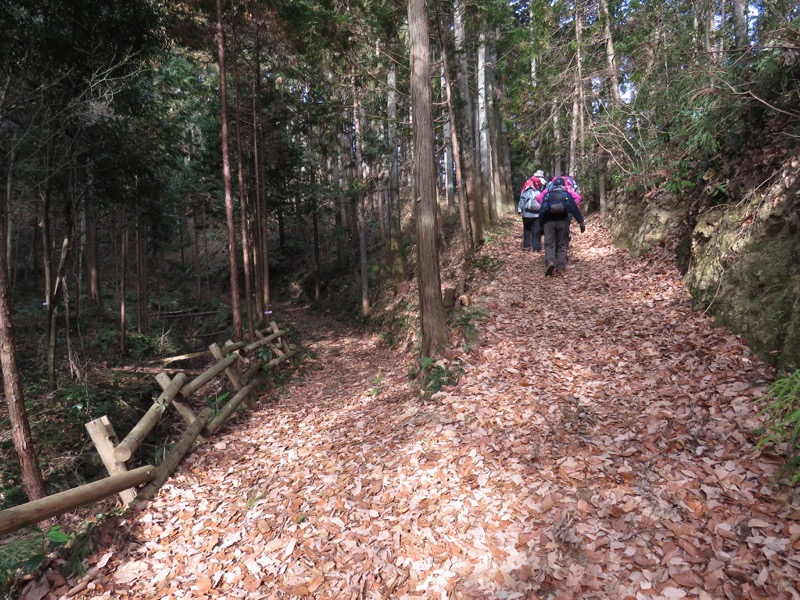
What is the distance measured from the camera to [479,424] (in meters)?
4.57

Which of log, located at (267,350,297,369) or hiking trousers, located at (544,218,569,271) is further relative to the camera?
log, located at (267,350,297,369)

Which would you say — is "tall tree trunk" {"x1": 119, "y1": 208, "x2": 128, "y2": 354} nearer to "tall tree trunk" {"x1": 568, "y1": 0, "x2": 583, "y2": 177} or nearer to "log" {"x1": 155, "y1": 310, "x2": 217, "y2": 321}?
"log" {"x1": 155, "y1": 310, "x2": 217, "y2": 321}

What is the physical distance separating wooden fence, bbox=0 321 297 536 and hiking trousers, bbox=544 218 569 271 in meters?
7.51

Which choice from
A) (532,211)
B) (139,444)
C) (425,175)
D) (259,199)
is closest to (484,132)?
(532,211)

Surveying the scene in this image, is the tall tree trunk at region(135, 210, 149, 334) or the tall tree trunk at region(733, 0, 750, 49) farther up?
the tall tree trunk at region(733, 0, 750, 49)

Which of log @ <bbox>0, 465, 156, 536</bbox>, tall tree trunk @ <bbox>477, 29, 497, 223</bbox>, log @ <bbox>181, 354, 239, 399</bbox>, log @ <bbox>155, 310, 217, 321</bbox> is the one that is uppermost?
tall tree trunk @ <bbox>477, 29, 497, 223</bbox>

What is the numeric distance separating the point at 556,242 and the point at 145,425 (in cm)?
892

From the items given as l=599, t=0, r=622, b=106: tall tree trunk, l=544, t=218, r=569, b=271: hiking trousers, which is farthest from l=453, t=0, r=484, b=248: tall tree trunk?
l=599, t=0, r=622, b=106: tall tree trunk

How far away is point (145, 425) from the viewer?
4574 millimetres

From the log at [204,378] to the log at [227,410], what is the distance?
58 centimetres

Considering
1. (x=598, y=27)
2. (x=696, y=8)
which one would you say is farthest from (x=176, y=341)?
(x=696, y=8)

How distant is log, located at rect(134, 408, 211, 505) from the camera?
4.27m

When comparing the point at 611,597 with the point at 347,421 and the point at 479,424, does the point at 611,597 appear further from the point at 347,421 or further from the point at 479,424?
the point at 347,421

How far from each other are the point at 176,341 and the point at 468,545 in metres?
14.6
